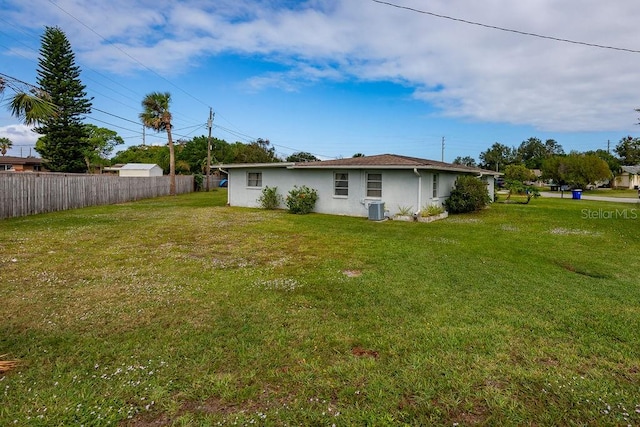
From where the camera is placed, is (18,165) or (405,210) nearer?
(405,210)

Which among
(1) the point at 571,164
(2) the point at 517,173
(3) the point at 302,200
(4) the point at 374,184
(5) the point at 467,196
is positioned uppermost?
(1) the point at 571,164

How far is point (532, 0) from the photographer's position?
9867 millimetres

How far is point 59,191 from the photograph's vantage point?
54.2 feet

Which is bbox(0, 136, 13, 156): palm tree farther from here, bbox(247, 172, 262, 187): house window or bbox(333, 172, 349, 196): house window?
bbox(333, 172, 349, 196): house window

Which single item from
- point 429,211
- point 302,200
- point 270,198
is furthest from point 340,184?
point 429,211

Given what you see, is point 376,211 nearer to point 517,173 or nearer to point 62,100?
point 62,100

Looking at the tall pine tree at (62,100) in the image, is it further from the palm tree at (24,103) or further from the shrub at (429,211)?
the shrub at (429,211)

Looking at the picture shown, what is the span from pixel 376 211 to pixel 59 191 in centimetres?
1506

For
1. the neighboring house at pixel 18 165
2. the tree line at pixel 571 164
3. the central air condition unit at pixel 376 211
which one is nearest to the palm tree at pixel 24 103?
the central air condition unit at pixel 376 211

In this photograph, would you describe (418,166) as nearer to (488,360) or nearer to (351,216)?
(351,216)

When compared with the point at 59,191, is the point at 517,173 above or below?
above

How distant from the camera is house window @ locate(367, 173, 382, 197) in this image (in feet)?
50.2

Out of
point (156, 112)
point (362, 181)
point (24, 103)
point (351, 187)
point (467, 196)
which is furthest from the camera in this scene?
point (156, 112)

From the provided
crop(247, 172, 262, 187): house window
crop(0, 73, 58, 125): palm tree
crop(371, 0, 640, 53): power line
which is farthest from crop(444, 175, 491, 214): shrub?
crop(0, 73, 58, 125): palm tree
